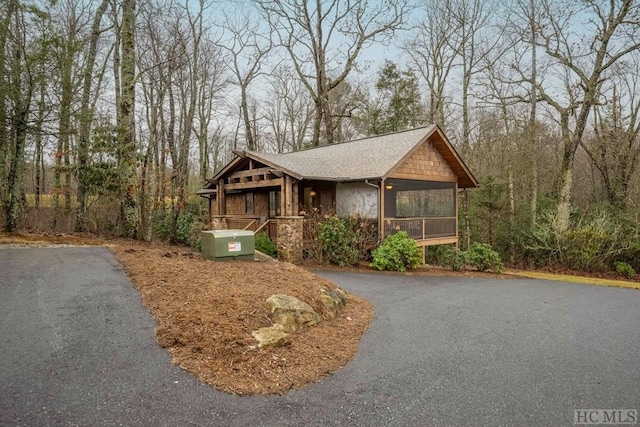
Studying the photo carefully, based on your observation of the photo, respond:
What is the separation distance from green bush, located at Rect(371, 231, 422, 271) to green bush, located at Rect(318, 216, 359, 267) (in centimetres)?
76

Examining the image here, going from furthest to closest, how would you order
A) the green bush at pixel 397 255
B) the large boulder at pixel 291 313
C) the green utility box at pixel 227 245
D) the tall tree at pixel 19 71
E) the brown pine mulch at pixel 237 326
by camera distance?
1. the green bush at pixel 397 255
2. the tall tree at pixel 19 71
3. the green utility box at pixel 227 245
4. the large boulder at pixel 291 313
5. the brown pine mulch at pixel 237 326

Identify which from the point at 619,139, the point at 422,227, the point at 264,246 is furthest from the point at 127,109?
the point at 619,139

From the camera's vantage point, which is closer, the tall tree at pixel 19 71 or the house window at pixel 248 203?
the tall tree at pixel 19 71

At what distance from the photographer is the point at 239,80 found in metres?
→ 26.4

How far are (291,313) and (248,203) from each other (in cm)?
1321

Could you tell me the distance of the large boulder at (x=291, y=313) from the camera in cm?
491

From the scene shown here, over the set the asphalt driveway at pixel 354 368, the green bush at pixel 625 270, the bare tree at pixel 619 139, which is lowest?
the green bush at pixel 625 270

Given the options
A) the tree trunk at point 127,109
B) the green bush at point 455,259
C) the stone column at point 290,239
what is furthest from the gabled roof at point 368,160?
the tree trunk at point 127,109

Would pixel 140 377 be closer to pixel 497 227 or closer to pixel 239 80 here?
pixel 497 227

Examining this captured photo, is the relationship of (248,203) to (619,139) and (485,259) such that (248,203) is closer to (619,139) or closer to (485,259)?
(485,259)

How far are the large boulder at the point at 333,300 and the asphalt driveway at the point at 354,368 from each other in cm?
68

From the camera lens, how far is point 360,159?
47.3 ft

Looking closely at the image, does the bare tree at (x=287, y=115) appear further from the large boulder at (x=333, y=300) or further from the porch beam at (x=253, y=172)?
the large boulder at (x=333, y=300)

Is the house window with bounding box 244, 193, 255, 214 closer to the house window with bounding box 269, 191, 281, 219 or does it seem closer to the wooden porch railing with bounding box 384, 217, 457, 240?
the house window with bounding box 269, 191, 281, 219
